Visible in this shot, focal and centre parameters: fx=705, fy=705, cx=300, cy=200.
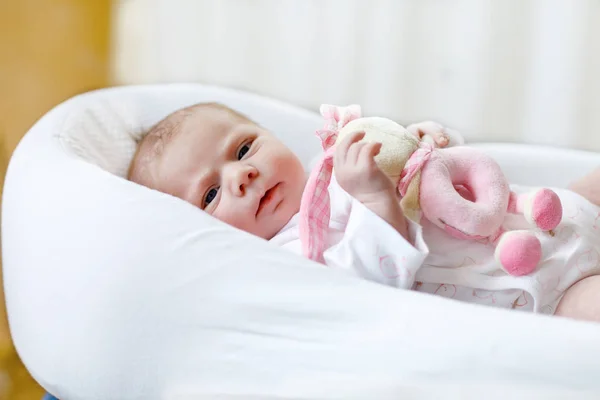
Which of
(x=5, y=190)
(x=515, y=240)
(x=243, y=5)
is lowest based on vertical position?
(x=5, y=190)

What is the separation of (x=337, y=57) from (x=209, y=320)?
1128 millimetres

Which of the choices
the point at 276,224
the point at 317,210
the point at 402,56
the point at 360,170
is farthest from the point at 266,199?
the point at 402,56

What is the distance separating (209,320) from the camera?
707 millimetres

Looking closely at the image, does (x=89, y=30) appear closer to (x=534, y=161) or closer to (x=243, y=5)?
(x=243, y=5)

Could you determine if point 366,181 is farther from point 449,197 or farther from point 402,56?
point 402,56

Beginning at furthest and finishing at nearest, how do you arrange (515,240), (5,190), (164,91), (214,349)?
(164,91) → (5,190) → (515,240) → (214,349)

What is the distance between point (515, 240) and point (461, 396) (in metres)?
0.33

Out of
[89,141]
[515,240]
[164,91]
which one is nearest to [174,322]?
[515,240]

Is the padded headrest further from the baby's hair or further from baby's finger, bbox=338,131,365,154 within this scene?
baby's finger, bbox=338,131,365,154

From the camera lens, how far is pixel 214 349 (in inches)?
27.6

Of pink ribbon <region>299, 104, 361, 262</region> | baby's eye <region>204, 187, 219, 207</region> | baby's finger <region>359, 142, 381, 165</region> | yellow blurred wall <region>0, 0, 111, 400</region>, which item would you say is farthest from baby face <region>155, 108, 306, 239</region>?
yellow blurred wall <region>0, 0, 111, 400</region>

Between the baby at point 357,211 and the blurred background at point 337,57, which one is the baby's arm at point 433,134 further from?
the blurred background at point 337,57

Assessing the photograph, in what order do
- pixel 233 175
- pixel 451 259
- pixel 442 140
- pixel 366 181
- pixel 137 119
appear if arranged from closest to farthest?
pixel 366 181 → pixel 451 259 → pixel 233 175 → pixel 442 140 → pixel 137 119

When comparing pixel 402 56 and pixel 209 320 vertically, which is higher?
pixel 402 56
